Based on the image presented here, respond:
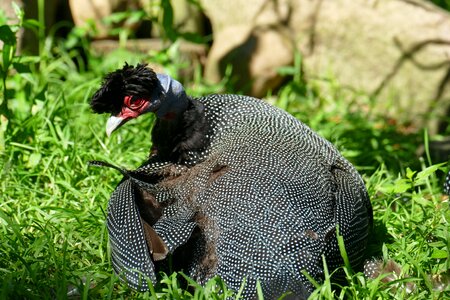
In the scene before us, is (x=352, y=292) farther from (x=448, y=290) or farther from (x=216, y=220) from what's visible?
(x=216, y=220)

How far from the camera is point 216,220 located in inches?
115

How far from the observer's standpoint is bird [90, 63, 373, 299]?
2.83 metres

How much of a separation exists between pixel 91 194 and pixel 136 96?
89 centimetres

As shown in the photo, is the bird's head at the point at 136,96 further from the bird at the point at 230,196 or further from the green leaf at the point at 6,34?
the green leaf at the point at 6,34

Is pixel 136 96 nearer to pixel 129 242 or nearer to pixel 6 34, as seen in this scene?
pixel 129 242

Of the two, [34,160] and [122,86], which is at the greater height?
[122,86]

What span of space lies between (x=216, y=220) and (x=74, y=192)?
111 cm

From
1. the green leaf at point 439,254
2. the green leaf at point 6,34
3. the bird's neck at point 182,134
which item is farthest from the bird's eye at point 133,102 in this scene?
the green leaf at point 439,254

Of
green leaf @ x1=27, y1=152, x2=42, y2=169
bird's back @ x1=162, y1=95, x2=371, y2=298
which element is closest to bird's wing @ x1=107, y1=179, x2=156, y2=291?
bird's back @ x1=162, y1=95, x2=371, y2=298

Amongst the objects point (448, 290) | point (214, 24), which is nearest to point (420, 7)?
point (214, 24)

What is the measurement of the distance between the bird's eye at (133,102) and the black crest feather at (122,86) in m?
0.02

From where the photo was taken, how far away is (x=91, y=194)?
381 centimetres

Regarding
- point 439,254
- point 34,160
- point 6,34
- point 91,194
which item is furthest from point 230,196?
point 6,34

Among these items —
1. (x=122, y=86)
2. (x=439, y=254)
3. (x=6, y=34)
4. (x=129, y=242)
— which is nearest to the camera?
(x=129, y=242)
